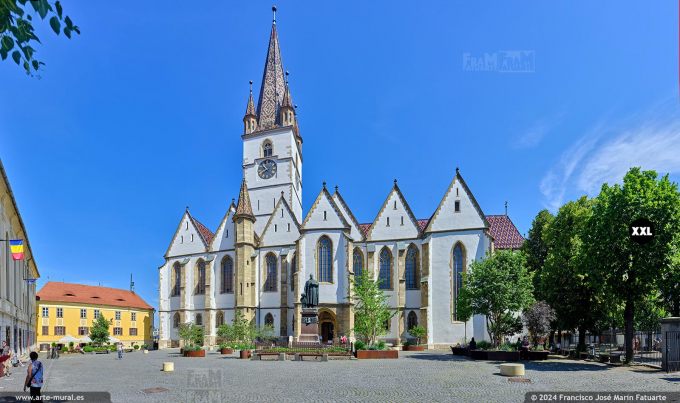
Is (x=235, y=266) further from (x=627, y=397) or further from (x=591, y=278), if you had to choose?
(x=627, y=397)

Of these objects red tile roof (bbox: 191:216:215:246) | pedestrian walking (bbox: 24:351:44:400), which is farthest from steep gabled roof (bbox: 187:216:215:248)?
pedestrian walking (bbox: 24:351:44:400)

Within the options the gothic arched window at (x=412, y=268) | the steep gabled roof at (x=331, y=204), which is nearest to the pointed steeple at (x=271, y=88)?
the steep gabled roof at (x=331, y=204)

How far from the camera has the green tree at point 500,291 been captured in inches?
1433

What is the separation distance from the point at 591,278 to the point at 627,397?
15176 millimetres

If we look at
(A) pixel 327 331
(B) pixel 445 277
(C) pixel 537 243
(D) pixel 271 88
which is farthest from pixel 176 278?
(C) pixel 537 243

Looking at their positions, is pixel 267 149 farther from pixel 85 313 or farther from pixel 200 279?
pixel 85 313

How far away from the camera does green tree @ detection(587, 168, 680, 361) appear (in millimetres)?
27812

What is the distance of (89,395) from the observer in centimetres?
1752

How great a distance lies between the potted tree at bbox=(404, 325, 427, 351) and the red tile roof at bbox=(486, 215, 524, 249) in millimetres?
15167

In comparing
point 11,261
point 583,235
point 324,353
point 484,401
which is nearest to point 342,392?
point 484,401

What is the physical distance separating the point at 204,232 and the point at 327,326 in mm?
21719

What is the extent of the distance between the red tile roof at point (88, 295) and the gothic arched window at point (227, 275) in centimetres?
2938

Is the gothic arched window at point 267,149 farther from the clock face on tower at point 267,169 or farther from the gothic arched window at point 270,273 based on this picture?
the gothic arched window at point 270,273

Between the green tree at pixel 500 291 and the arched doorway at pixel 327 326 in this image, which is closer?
the green tree at pixel 500 291
